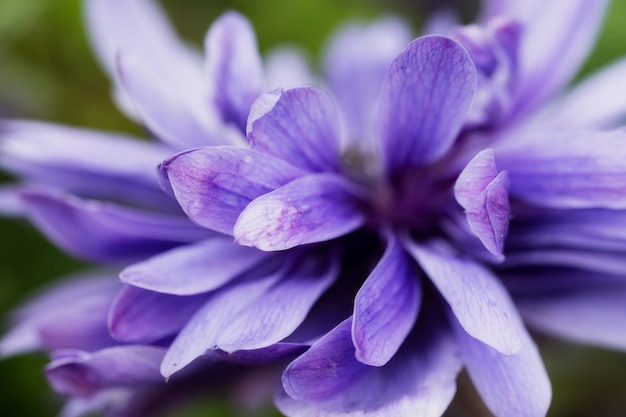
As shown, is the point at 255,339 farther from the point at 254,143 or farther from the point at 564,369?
the point at 564,369

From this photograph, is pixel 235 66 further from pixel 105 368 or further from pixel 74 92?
pixel 74 92

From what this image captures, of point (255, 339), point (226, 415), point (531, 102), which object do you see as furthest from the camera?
point (226, 415)

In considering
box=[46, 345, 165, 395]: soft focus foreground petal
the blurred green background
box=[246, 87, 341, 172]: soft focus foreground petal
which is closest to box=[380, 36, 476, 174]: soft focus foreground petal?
box=[246, 87, 341, 172]: soft focus foreground petal

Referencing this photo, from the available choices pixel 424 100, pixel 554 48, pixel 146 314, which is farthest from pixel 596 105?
pixel 146 314

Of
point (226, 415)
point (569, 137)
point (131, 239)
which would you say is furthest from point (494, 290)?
point (226, 415)

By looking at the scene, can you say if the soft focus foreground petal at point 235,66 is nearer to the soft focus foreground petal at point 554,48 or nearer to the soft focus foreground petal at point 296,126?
the soft focus foreground petal at point 296,126

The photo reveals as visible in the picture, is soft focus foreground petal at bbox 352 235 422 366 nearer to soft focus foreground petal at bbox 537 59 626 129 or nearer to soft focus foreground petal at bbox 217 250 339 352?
soft focus foreground petal at bbox 217 250 339 352
